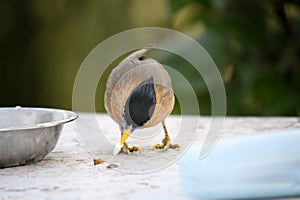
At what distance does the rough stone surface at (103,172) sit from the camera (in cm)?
56

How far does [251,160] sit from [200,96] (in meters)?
0.74

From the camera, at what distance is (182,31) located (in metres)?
1.70

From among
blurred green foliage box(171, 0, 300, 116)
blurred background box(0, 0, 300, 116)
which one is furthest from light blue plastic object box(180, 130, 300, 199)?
blurred green foliage box(171, 0, 300, 116)

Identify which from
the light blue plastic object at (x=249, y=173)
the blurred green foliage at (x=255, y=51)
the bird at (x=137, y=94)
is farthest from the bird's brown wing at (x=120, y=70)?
the blurred green foliage at (x=255, y=51)

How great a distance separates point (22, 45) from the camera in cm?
222

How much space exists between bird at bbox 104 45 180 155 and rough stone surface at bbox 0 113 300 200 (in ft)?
0.12

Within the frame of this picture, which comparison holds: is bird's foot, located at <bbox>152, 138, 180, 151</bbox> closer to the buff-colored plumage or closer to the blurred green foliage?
the buff-colored plumage

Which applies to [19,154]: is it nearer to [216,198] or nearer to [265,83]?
[216,198]

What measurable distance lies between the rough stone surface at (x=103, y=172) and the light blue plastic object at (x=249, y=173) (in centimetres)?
3

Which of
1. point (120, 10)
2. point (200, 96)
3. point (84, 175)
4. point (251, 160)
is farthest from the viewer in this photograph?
point (120, 10)

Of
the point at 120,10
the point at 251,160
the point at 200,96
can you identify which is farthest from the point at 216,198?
the point at 120,10

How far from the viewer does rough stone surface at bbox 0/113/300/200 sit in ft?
1.82

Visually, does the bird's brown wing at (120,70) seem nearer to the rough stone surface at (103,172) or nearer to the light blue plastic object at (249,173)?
the rough stone surface at (103,172)

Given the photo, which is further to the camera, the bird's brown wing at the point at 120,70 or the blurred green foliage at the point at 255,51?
the blurred green foliage at the point at 255,51
